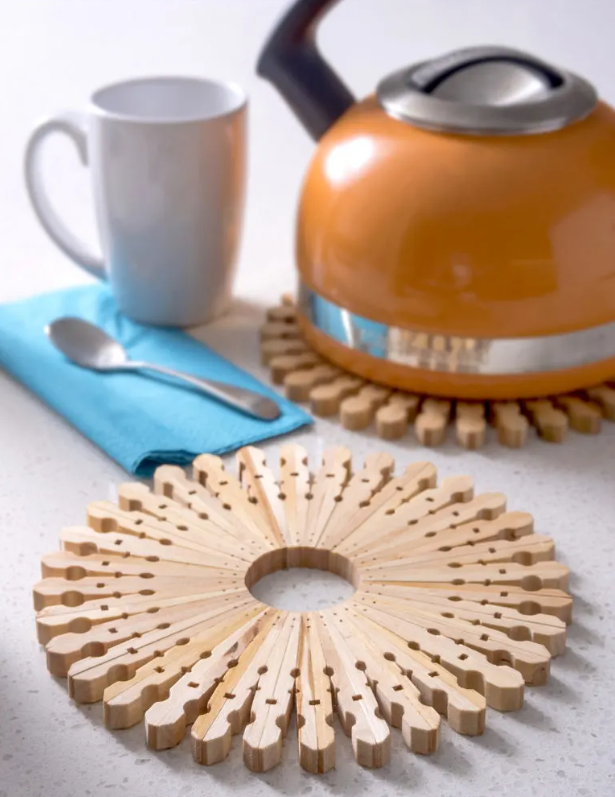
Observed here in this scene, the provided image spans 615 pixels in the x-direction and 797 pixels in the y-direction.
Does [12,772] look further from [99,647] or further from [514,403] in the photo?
[514,403]

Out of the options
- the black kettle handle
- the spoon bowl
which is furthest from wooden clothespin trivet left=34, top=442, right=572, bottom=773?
the black kettle handle

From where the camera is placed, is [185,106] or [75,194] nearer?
[185,106]

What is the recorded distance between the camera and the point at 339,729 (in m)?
0.58

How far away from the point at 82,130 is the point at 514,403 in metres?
0.38

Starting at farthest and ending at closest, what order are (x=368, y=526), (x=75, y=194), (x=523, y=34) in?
(x=523, y=34)
(x=75, y=194)
(x=368, y=526)

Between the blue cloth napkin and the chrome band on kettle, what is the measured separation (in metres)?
0.07

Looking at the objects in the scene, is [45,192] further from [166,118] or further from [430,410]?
[430,410]

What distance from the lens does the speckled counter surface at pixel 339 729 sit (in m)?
0.55

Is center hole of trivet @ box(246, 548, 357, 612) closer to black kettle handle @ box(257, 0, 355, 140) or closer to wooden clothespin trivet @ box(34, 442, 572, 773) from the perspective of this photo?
wooden clothespin trivet @ box(34, 442, 572, 773)

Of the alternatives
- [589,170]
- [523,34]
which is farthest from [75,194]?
[589,170]

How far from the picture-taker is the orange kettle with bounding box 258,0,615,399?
0.79m

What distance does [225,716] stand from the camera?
1.85 feet

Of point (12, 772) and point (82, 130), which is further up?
point (82, 130)

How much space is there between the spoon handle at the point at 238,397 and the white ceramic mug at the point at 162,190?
98 millimetres
